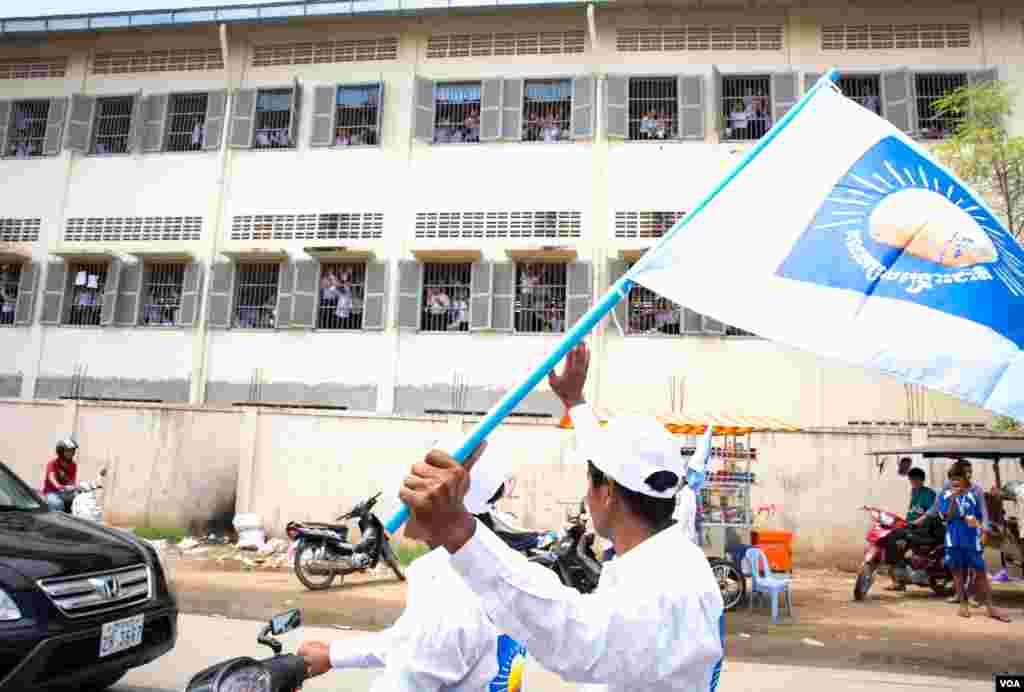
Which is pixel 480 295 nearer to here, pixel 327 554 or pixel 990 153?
pixel 327 554

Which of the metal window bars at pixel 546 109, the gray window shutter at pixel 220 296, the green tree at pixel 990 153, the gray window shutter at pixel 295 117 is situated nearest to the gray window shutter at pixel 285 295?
the gray window shutter at pixel 220 296

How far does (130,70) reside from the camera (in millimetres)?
16906

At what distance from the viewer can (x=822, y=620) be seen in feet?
26.0

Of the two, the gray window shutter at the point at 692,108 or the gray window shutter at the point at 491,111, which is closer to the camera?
the gray window shutter at the point at 692,108

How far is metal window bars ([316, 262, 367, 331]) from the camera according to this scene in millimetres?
15078

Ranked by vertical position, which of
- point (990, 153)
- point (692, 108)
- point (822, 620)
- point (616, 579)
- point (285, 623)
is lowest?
point (822, 620)

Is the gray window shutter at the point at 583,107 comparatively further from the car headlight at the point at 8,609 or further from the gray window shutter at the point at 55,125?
the car headlight at the point at 8,609

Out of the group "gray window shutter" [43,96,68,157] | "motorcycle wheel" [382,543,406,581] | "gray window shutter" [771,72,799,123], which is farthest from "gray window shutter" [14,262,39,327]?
"gray window shutter" [771,72,799,123]

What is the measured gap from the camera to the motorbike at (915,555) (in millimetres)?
9250

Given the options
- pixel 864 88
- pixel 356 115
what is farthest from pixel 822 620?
pixel 356 115

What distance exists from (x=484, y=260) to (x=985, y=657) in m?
10.3

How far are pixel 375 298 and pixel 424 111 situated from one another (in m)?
4.05

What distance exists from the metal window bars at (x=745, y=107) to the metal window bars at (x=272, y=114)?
9229 mm

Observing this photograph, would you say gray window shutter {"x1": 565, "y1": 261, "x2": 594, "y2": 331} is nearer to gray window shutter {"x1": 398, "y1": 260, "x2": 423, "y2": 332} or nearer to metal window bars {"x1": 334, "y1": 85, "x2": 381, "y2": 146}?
gray window shutter {"x1": 398, "y1": 260, "x2": 423, "y2": 332}
